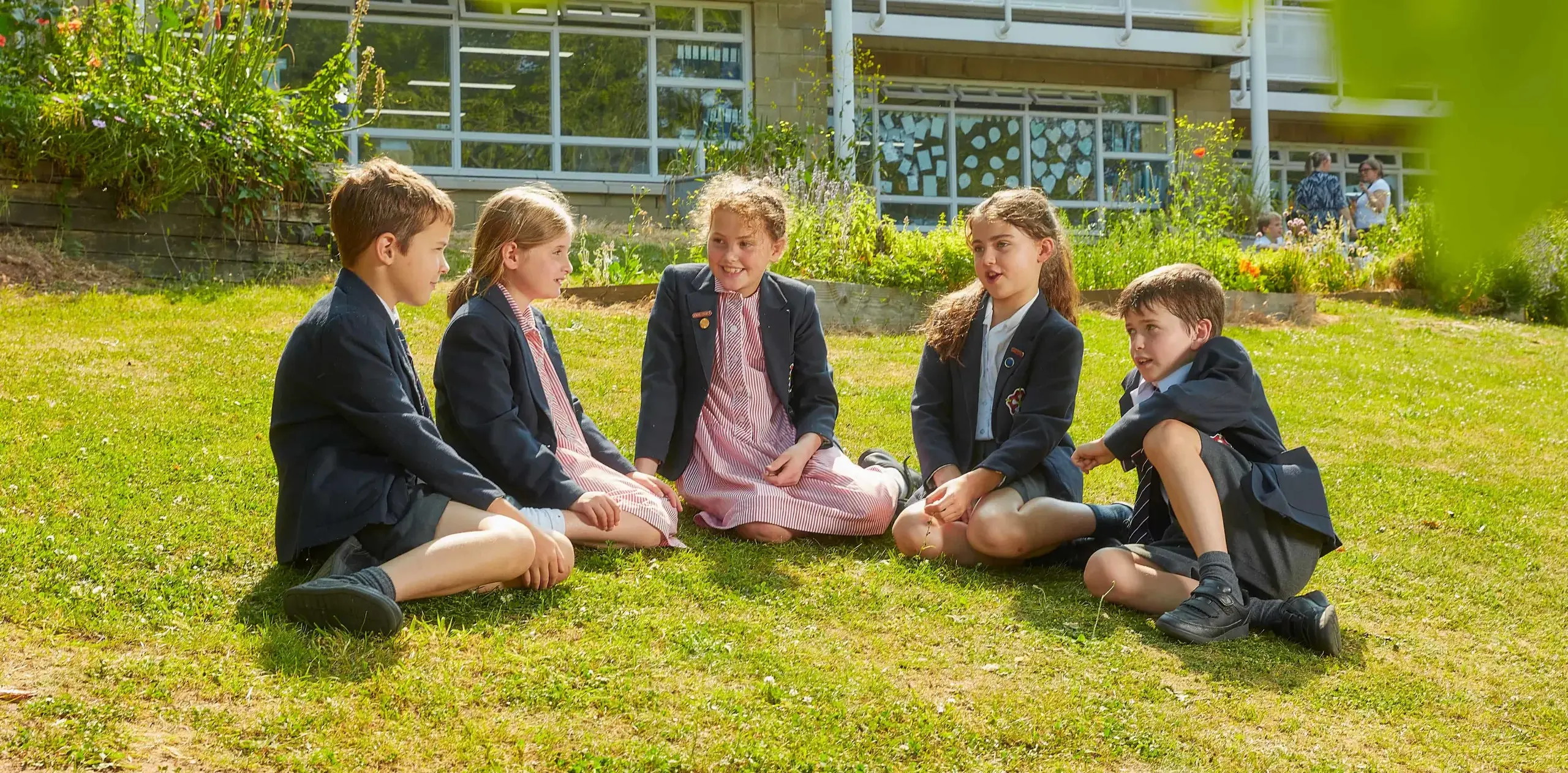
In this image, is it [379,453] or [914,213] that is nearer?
[379,453]

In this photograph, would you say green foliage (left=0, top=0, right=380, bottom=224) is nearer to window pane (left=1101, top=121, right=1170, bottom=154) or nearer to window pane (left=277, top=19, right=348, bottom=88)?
window pane (left=277, top=19, right=348, bottom=88)

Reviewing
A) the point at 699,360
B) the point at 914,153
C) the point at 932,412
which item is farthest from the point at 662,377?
the point at 914,153

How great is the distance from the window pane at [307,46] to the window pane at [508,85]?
1372mm

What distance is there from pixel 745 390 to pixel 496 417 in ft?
3.11

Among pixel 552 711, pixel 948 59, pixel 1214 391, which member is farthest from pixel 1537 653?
pixel 948 59

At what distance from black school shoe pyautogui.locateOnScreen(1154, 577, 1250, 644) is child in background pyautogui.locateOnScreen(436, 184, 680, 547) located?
149 cm

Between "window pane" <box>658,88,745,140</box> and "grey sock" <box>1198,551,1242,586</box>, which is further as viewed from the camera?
"window pane" <box>658,88,745,140</box>

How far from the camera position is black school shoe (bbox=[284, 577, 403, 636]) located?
2764 mm

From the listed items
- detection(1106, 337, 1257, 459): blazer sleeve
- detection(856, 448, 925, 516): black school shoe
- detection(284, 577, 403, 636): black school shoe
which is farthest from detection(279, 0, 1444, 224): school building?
detection(284, 577, 403, 636): black school shoe

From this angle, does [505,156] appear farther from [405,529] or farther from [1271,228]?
[405,529]

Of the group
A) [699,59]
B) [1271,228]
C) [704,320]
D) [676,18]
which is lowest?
[704,320]

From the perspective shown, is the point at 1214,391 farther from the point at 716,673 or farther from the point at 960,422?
the point at 716,673

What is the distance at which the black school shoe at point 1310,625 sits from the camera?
320 cm

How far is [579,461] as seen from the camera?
3.97m
